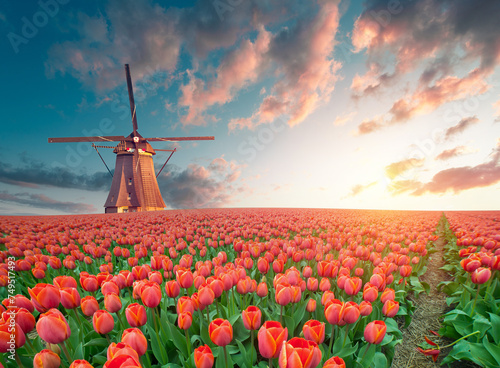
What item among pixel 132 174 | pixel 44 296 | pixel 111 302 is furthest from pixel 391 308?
pixel 132 174

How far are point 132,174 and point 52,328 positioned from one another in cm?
→ 3601

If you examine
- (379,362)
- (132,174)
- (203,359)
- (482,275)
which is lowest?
(379,362)

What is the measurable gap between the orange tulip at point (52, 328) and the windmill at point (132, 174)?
3413 cm

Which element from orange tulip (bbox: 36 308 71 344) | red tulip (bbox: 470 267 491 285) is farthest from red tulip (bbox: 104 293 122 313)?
red tulip (bbox: 470 267 491 285)

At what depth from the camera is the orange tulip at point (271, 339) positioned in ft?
5.21

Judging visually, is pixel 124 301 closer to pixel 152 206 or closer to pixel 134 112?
pixel 152 206

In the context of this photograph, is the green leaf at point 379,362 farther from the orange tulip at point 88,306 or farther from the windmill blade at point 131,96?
the windmill blade at point 131,96

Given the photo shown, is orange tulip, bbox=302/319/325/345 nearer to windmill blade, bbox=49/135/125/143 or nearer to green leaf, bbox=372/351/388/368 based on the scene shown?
green leaf, bbox=372/351/388/368

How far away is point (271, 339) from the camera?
159 centimetres

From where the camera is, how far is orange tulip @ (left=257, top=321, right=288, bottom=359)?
159cm

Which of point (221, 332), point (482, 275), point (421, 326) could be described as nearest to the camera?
point (221, 332)

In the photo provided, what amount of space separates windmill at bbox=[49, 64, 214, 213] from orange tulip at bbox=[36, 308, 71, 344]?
112 ft

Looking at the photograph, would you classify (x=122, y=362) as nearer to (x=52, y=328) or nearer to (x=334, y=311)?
(x=52, y=328)

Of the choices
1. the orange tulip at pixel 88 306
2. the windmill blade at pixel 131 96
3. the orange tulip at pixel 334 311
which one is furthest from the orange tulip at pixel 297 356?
the windmill blade at pixel 131 96
